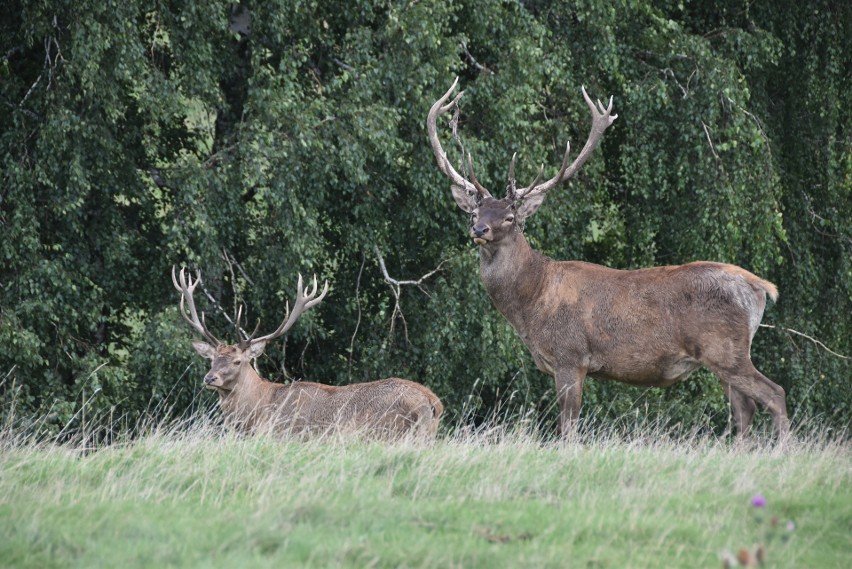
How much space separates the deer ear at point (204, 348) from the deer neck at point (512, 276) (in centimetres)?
242

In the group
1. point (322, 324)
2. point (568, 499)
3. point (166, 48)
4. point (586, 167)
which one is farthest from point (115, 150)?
point (568, 499)

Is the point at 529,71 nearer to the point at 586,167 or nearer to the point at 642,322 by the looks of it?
the point at 586,167

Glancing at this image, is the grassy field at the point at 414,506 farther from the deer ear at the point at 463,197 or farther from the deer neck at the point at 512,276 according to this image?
the deer ear at the point at 463,197

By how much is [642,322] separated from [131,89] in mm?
5142

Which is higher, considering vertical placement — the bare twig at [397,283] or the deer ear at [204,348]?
the bare twig at [397,283]

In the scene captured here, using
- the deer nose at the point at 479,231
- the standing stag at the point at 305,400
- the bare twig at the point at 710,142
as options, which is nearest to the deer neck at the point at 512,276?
the deer nose at the point at 479,231

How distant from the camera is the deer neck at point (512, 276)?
31.3 feet

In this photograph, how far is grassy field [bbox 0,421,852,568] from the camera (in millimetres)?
5117

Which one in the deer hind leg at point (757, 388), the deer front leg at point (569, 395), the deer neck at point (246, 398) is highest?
the deer hind leg at point (757, 388)

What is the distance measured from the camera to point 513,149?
11.8m

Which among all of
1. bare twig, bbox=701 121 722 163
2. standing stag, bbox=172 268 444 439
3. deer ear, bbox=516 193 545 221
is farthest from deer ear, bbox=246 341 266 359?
bare twig, bbox=701 121 722 163

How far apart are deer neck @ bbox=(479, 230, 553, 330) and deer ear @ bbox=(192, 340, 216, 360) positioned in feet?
7.94

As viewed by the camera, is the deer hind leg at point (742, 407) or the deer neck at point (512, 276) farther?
the deer neck at point (512, 276)

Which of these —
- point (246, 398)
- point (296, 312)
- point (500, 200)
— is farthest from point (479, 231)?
point (246, 398)
